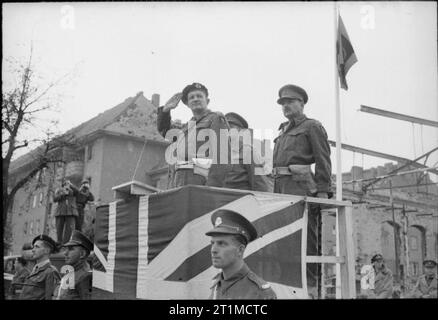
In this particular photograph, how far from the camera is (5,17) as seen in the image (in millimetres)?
4863

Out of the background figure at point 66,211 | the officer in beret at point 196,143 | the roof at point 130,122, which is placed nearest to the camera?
the officer in beret at point 196,143

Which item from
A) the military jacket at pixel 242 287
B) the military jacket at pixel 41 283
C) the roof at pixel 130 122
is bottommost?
the military jacket at pixel 242 287

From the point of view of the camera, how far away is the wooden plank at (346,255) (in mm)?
3262

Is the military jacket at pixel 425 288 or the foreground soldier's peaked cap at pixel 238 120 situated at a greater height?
the foreground soldier's peaked cap at pixel 238 120

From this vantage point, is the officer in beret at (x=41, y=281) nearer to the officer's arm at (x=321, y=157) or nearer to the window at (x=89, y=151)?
the officer's arm at (x=321, y=157)

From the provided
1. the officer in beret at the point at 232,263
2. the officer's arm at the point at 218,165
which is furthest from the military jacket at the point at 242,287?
the officer's arm at the point at 218,165

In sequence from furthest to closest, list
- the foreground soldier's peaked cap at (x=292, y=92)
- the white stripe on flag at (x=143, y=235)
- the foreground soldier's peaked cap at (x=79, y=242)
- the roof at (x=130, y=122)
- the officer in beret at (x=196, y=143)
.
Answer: the roof at (x=130, y=122) → the foreground soldier's peaked cap at (x=79, y=242) → the foreground soldier's peaked cap at (x=292, y=92) → the officer in beret at (x=196, y=143) → the white stripe on flag at (x=143, y=235)

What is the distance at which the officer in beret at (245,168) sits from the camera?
4.14 metres

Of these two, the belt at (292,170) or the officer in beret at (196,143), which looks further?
the belt at (292,170)

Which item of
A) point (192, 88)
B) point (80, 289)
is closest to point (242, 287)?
point (192, 88)
